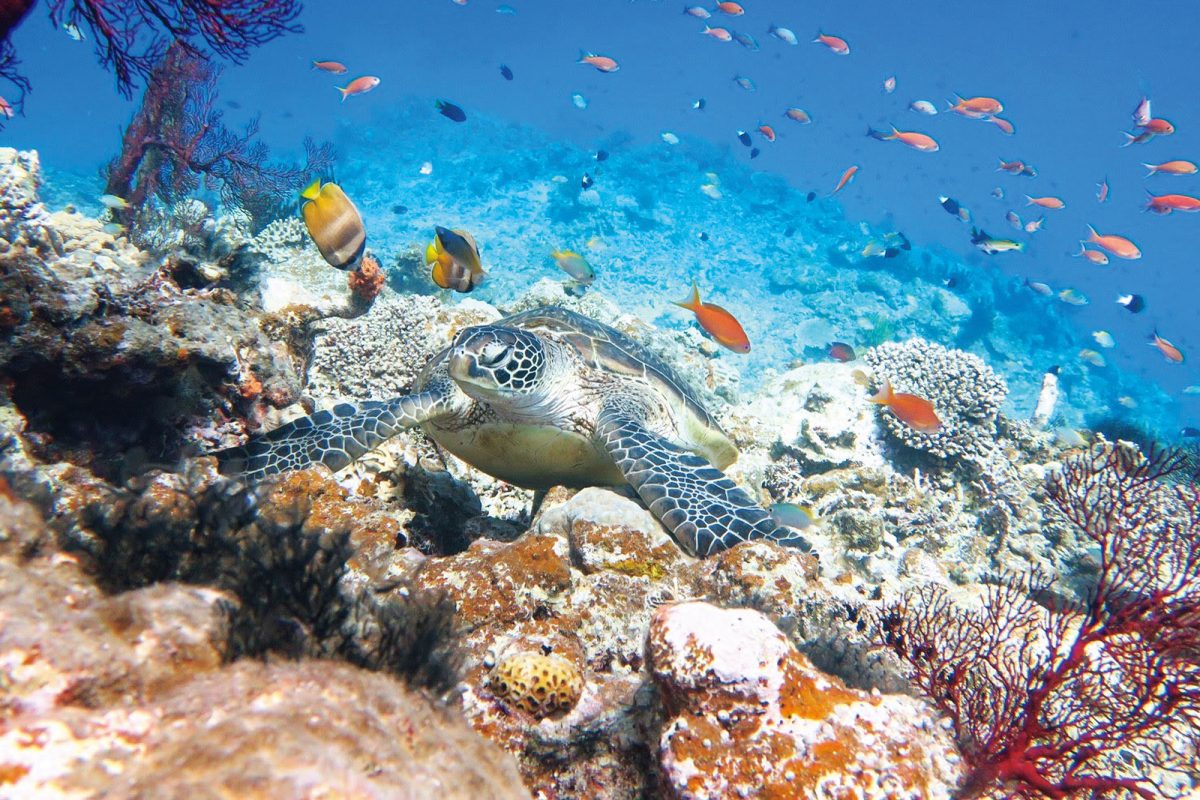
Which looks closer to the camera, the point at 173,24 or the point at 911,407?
the point at 173,24

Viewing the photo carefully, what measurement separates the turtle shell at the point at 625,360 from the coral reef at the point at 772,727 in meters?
3.54

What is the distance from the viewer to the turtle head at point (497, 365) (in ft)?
13.2

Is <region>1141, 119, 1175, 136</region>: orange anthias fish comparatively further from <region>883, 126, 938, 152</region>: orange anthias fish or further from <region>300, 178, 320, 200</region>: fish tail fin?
<region>300, 178, 320, 200</region>: fish tail fin

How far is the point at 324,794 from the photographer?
907mm

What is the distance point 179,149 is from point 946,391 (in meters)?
12.3

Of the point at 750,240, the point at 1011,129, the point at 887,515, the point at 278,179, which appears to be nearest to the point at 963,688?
the point at 887,515

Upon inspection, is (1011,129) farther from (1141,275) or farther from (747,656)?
(1141,275)

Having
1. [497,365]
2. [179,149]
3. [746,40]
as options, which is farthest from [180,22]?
[746,40]

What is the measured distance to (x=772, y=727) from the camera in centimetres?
170

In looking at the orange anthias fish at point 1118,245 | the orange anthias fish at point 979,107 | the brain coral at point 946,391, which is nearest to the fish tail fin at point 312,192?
the brain coral at point 946,391

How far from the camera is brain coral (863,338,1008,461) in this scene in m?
6.79

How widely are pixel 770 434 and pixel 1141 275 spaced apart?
13121 cm

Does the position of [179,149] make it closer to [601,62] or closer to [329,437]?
[329,437]

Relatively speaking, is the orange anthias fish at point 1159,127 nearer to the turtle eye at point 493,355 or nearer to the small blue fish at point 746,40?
the small blue fish at point 746,40
